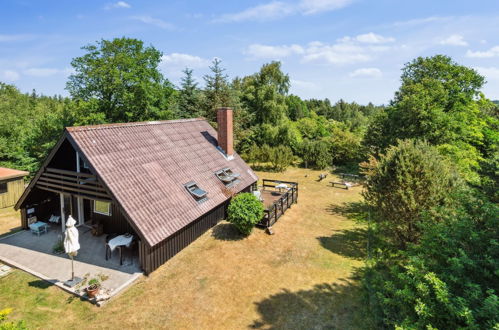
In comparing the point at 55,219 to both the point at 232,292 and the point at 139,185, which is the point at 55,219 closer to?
the point at 139,185

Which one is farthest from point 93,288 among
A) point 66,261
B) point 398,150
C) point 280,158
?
point 280,158

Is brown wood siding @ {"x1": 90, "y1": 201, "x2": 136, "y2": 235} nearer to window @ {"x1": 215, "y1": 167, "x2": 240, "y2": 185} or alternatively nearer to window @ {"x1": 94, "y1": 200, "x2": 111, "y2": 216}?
window @ {"x1": 94, "y1": 200, "x2": 111, "y2": 216}

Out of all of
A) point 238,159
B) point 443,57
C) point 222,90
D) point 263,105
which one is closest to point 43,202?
point 238,159

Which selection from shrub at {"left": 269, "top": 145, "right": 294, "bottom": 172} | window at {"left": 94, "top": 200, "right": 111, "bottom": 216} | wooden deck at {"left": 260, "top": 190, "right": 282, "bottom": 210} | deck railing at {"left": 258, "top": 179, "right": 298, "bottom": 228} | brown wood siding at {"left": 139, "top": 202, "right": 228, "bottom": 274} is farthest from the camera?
shrub at {"left": 269, "top": 145, "right": 294, "bottom": 172}

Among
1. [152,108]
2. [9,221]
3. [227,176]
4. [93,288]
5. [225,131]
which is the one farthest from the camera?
[152,108]

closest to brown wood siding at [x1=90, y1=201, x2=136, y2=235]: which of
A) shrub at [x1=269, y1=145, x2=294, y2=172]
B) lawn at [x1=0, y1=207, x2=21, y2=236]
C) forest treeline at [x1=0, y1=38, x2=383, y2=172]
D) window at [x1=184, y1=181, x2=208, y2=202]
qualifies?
window at [x1=184, y1=181, x2=208, y2=202]

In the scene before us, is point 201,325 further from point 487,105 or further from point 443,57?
point 487,105
